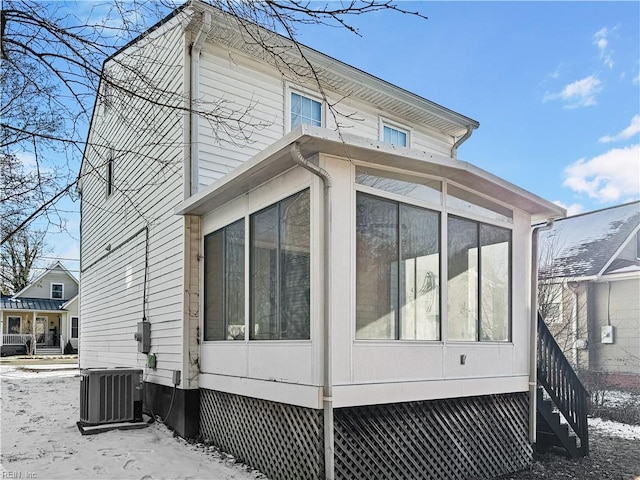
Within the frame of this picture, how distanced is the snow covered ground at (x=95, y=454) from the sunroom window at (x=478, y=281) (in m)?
2.74

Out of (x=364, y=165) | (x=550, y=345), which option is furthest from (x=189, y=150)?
(x=550, y=345)

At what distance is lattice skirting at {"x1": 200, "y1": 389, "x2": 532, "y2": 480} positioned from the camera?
473cm

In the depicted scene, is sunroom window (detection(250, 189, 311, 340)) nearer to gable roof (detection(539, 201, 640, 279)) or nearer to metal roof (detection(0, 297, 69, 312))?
gable roof (detection(539, 201, 640, 279))

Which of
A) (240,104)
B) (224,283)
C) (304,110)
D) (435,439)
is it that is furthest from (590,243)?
(224,283)

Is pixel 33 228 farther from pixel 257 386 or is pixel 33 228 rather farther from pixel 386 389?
pixel 386 389

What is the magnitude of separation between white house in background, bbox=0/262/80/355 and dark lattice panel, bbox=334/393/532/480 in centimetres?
2593

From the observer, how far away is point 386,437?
16.3ft

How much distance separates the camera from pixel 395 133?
34.1 feet

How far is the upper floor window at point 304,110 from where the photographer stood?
8.61 metres

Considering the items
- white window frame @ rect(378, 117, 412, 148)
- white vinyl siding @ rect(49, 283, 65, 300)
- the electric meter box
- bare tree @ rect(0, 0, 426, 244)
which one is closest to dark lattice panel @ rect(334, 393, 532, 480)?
bare tree @ rect(0, 0, 426, 244)

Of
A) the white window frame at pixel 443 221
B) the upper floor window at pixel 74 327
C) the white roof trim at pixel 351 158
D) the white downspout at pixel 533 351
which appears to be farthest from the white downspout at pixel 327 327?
the upper floor window at pixel 74 327

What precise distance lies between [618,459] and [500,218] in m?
3.44

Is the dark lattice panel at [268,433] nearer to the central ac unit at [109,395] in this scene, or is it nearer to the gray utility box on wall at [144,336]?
the central ac unit at [109,395]

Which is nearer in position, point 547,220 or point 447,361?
point 447,361
